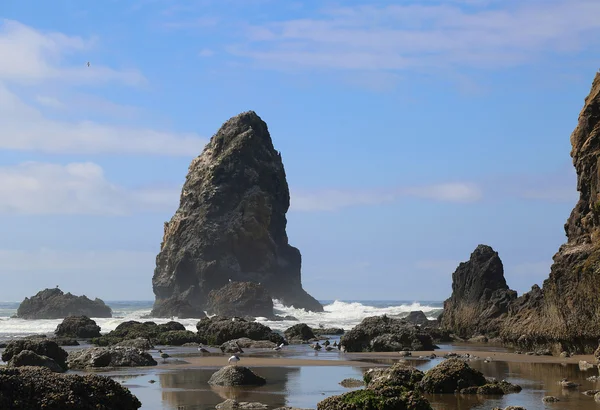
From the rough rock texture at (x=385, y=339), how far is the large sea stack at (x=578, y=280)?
14.7 feet

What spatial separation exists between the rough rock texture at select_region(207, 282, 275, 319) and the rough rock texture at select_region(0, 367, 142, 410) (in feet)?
285

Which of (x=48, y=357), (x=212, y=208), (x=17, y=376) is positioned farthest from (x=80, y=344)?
(x=212, y=208)

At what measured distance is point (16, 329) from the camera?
63.6 meters

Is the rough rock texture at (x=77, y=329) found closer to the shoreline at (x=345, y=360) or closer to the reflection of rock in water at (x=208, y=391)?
the shoreline at (x=345, y=360)

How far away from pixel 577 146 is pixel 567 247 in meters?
5.50

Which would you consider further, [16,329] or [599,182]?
[16,329]

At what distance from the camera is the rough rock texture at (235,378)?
21555 mm

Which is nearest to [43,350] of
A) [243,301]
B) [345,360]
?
[345,360]

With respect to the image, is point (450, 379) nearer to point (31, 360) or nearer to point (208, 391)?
point (208, 391)

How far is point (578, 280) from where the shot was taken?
101ft

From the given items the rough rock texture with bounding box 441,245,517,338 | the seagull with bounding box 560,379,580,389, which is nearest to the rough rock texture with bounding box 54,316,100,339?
the rough rock texture with bounding box 441,245,517,338

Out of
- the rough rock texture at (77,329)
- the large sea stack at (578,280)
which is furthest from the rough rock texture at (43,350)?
the rough rock texture at (77,329)

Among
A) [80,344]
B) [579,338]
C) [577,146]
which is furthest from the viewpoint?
[80,344]

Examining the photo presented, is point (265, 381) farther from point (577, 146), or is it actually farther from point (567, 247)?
point (577, 146)
